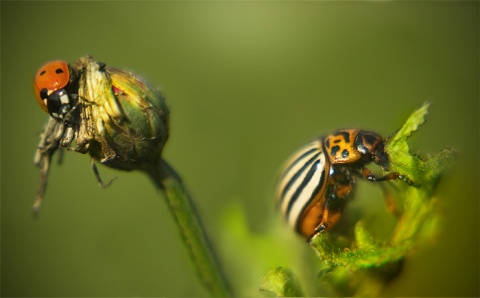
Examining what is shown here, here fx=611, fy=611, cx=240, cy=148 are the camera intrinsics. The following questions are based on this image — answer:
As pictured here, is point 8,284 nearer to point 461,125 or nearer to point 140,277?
point 140,277

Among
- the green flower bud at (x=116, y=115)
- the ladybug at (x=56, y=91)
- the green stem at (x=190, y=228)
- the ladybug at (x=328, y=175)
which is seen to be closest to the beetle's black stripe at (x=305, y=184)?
the ladybug at (x=328, y=175)

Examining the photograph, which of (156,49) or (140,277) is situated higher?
(156,49)

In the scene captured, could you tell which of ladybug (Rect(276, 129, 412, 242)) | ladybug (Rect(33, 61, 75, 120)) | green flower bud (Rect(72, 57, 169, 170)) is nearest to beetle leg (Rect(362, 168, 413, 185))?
ladybug (Rect(276, 129, 412, 242))

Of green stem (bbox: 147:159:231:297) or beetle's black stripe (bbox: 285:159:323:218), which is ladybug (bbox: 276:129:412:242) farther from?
green stem (bbox: 147:159:231:297)

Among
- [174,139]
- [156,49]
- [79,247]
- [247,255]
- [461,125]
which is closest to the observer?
[247,255]

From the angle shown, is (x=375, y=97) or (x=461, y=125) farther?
(x=375, y=97)

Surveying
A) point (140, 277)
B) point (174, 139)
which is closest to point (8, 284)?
point (140, 277)
